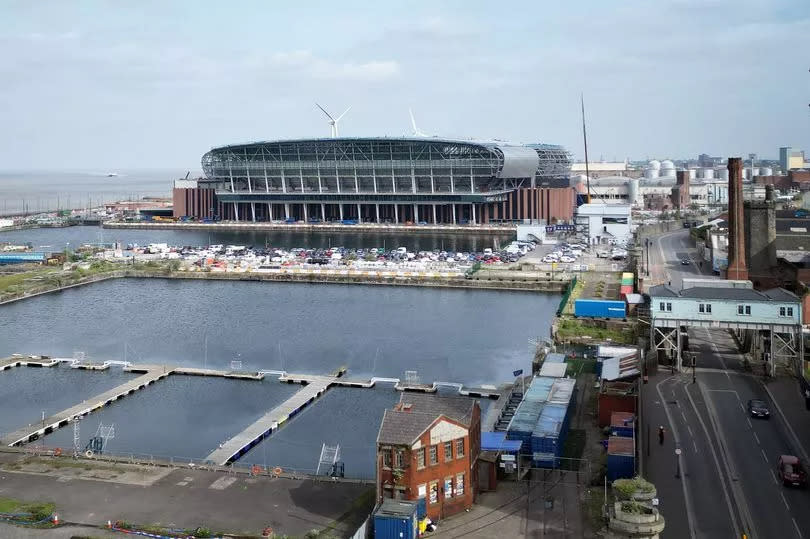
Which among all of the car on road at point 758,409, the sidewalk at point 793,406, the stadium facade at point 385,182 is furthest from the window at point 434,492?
the stadium facade at point 385,182

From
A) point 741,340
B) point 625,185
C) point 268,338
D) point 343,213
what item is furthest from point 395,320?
point 625,185

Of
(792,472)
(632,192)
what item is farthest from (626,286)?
(632,192)

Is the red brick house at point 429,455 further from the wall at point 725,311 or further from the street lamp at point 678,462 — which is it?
the wall at point 725,311

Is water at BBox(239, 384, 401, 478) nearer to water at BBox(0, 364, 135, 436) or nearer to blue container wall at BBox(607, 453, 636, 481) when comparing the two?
blue container wall at BBox(607, 453, 636, 481)

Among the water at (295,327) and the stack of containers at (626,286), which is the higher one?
the stack of containers at (626,286)

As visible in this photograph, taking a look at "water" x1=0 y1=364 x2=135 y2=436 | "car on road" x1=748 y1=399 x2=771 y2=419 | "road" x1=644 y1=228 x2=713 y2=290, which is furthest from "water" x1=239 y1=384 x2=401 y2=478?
"road" x1=644 y1=228 x2=713 y2=290

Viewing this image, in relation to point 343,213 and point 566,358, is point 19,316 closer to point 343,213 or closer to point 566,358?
point 566,358

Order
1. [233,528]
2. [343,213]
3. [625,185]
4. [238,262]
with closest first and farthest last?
[233,528] → [238,262] → [343,213] → [625,185]
